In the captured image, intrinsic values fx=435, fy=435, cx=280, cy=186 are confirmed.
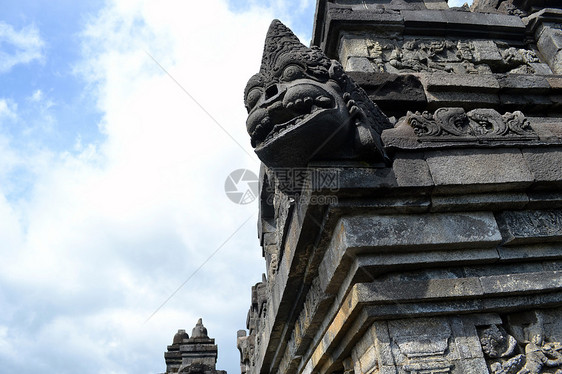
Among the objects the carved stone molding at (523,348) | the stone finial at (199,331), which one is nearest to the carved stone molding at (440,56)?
the carved stone molding at (523,348)

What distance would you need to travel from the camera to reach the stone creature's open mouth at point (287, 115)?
2.94 m

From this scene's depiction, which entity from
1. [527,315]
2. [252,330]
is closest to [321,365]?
[527,315]

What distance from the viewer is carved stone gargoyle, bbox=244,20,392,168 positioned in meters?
2.93

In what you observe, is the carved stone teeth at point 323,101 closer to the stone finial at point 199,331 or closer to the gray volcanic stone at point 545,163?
the gray volcanic stone at point 545,163

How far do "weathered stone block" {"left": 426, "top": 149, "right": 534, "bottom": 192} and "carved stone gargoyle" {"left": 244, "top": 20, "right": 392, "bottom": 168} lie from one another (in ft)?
1.33

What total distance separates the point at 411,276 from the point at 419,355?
498 millimetres

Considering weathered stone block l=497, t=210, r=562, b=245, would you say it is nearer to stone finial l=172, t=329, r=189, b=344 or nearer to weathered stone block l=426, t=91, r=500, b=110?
weathered stone block l=426, t=91, r=500, b=110

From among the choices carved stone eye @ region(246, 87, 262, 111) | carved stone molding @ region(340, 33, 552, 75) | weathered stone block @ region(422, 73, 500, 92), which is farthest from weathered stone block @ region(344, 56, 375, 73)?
carved stone eye @ region(246, 87, 262, 111)

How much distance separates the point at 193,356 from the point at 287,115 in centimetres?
934

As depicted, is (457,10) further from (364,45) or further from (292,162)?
(292,162)

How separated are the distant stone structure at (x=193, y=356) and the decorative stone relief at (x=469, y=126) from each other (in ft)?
29.1

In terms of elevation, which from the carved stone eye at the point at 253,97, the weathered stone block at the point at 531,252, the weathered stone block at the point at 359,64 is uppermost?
the weathered stone block at the point at 359,64

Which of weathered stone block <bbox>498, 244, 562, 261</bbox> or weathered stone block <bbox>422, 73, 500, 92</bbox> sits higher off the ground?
weathered stone block <bbox>422, 73, 500, 92</bbox>

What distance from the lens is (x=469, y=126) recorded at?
3.33m
